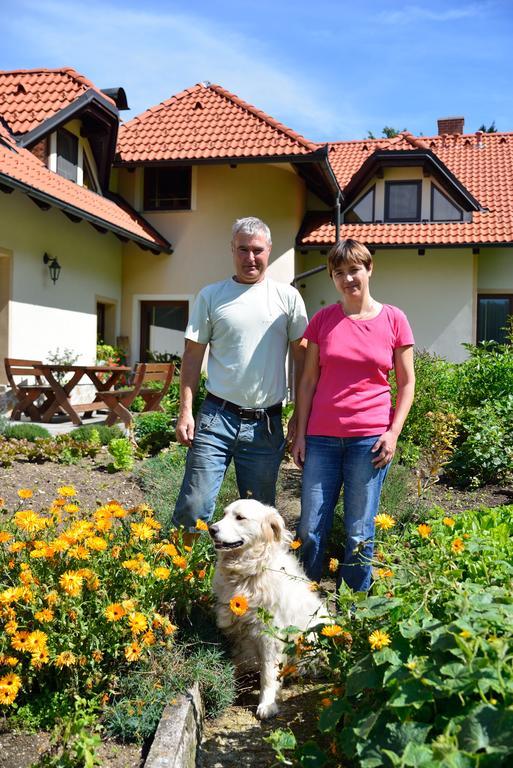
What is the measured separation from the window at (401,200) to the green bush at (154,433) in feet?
35.6

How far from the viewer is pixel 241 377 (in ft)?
11.3

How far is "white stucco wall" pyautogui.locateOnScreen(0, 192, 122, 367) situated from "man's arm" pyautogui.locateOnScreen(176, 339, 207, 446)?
812cm

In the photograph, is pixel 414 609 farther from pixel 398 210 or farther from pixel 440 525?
pixel 398 210

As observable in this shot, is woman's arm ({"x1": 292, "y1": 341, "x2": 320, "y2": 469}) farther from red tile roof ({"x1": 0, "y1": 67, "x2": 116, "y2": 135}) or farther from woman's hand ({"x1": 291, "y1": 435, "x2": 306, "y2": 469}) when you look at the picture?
red tile roof ({"x1": 0, "y1": 67, "x2": 116, "y2": 135})

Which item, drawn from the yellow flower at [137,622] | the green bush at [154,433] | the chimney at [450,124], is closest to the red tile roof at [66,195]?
the green bush at [154,433]

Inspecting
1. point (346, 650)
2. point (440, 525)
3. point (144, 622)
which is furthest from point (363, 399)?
point (144, 622)

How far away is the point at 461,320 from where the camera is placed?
15.8 m

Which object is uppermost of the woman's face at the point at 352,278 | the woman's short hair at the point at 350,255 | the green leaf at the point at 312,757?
the woman's short hair at the point at 350,255

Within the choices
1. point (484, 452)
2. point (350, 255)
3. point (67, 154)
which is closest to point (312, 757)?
point (350, 255)

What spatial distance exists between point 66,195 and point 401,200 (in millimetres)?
8729

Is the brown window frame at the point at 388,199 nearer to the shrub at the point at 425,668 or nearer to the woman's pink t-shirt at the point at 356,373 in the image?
the woman's pink t-shirt at the point at 356,373

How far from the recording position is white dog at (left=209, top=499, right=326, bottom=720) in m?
2.87

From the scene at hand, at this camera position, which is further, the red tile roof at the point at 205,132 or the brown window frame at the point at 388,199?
the brown window frame at the point at 388,199

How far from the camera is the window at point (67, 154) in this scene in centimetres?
1299
